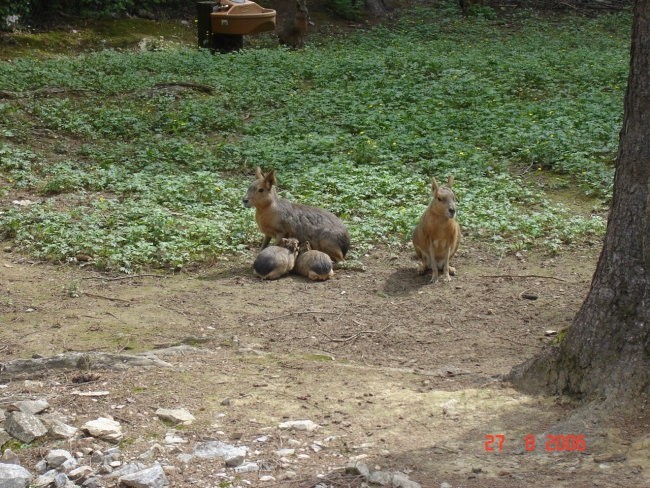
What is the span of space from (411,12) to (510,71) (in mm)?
8413

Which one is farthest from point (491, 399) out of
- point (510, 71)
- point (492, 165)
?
point (510, 71)

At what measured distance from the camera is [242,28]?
59.6 feet

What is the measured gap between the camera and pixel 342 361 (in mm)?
6270

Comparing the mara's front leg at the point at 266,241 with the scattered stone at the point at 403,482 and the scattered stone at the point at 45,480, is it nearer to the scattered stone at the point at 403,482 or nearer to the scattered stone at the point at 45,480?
the scattered stone at the point at 45,480

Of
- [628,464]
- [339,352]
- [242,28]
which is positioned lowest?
[339,352]

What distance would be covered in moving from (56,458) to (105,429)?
0.34m

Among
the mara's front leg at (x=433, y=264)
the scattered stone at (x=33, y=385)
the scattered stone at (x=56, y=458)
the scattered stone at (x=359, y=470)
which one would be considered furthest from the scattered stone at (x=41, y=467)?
the mara's front leg at (x=433, y=264)

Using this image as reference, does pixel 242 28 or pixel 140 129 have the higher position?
pixel 242 28

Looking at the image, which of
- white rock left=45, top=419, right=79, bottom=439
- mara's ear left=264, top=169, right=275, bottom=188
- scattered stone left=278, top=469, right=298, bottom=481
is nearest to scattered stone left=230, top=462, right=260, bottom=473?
scattered stone left=278, top=469, right=298, bottom=481

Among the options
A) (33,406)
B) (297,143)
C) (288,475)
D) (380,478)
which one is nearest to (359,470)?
(380,478)

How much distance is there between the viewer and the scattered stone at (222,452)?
443cm

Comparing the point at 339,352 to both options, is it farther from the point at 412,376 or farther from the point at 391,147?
the point at 391,147
